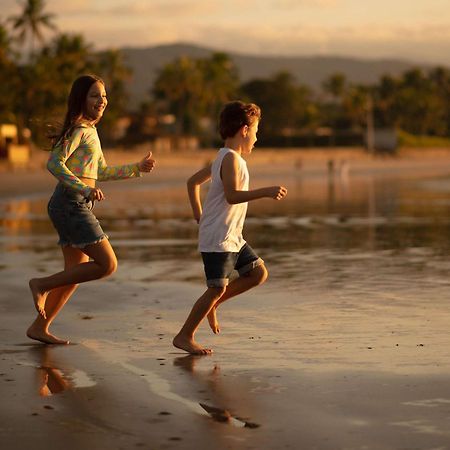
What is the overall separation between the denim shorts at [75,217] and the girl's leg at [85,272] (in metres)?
0.06

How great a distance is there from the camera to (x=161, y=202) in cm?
3350

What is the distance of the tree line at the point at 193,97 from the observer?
311 feet

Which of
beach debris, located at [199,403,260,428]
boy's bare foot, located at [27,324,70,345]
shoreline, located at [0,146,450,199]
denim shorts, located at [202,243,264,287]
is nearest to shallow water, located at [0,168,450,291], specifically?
boy's bare foot, located at [27,324,70,345]

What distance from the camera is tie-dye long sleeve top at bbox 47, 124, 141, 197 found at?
8.14 metres

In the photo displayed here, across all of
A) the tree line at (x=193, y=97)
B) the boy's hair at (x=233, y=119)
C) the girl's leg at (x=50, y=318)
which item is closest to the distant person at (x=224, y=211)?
the boy's hair at (x=233, y=119)

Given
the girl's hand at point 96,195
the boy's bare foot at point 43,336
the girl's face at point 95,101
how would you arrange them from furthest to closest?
the boy's bare foot at point 43,336 → the girl's face at point 95,101 → the girl's hand at point 96,195

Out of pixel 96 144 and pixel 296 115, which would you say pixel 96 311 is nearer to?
pixel 96 144

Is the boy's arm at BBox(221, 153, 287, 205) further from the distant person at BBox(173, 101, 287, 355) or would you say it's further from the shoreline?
the shoreline

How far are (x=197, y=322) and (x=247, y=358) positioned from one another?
411 millimetres

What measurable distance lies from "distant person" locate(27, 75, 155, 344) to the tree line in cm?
7656

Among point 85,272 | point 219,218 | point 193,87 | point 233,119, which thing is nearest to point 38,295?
point 85,272

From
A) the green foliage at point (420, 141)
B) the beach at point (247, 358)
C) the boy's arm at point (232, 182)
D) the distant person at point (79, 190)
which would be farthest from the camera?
the green foliage at point (420, 141)

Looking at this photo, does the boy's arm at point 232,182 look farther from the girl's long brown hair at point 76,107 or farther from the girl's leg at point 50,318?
the girl's leg at point 50,318

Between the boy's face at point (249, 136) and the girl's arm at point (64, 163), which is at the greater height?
the boy's face at point (249, 136)
